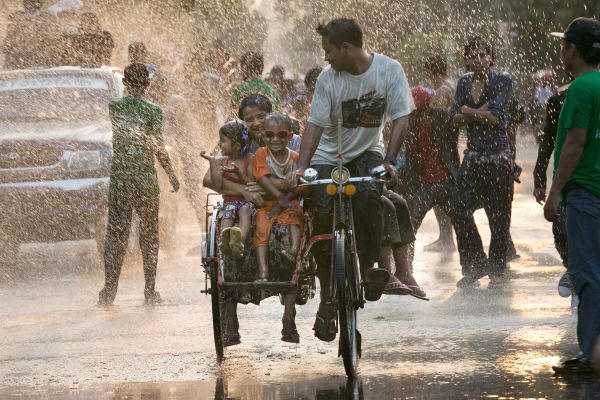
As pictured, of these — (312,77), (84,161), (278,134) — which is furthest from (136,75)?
(278,134)

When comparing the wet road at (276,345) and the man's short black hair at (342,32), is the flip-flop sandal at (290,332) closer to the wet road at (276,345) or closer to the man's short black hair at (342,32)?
the wet road at (276,345)

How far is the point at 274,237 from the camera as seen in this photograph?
8562 millimetres

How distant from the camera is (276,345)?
9344 millimetres

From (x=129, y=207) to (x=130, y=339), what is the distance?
249 cm

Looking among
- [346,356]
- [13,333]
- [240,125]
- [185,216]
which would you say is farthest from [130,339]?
[185,216]

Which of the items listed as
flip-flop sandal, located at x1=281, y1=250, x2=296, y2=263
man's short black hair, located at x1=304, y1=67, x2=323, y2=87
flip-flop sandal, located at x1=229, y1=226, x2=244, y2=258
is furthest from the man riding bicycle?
man's short black hair, located at x1=304, y1=67, x2=323, y2=87

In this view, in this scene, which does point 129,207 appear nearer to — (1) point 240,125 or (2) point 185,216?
(1) point 240,125

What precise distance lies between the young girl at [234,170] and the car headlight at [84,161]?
16.7 feet

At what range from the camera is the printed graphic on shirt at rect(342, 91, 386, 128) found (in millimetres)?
8516

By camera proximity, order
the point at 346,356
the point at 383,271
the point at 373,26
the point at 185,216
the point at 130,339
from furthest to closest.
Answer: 1. the point at 373,26
2. the point at 185,216
3. the point at 130,339
4. the point at 383,271
5. the point at 346,356

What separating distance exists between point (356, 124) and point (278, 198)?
59cm

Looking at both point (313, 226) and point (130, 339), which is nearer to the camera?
point (313, 226)

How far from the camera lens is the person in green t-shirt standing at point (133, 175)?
39.5ft

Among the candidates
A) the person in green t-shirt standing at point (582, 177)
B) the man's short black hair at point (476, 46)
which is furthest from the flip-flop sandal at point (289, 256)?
the man's short black hair at point (476, 46)
